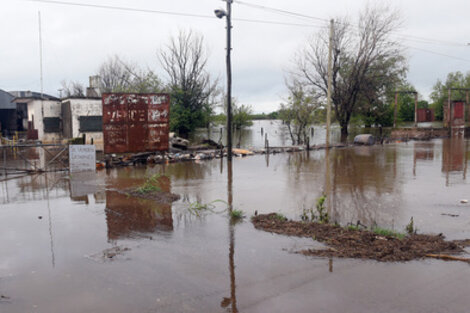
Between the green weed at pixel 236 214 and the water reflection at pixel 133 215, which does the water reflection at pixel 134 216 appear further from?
the green weed at pixel 236 214

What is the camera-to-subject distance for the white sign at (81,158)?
53.0 ft

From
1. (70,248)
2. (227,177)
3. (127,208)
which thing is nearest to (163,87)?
(227,177)

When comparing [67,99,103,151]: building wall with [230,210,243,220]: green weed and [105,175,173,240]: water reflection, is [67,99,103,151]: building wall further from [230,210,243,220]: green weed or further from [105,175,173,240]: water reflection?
[230,210,243,220]: green weed

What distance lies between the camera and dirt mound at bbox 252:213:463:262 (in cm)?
618

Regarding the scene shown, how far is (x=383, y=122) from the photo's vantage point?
58062 millimetres

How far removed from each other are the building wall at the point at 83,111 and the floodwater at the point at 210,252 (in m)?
13.3

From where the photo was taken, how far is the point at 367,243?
262 inches

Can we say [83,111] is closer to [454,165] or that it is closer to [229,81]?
[229,81]

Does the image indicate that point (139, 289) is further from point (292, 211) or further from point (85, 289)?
point (292, 211)

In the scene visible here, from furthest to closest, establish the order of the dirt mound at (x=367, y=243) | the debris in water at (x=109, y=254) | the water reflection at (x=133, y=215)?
the water reflection at (x=133, y=215) → the debris in water at (x=109, y=254) → the dirt mound at (x=367, y=243)

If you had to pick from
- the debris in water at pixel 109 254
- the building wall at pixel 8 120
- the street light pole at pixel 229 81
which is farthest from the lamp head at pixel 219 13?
the building wall at pixel 8 120

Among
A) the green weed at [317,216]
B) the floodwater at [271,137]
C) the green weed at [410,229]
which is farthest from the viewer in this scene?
the floodwater at [271,137]

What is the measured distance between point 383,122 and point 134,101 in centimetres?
4805

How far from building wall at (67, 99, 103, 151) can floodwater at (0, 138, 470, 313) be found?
13.3 meters
